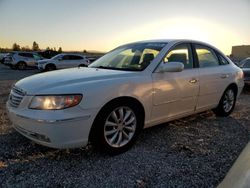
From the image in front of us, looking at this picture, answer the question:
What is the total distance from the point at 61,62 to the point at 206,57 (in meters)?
15.7

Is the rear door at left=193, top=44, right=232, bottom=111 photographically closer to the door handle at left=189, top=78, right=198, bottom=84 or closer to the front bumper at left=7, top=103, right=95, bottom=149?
the door handle at left=189, top=78, right=198, bottom=84

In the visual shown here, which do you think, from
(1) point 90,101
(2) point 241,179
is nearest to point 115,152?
(1) point 90,101

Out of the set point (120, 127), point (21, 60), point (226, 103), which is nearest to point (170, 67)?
point (120, 127)

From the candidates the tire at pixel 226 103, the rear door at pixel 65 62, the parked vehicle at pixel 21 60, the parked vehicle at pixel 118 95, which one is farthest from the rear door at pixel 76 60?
the tire at pixel 226 103

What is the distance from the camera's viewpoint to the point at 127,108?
3.60 m

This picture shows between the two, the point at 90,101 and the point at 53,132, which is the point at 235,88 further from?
the point at 53,132

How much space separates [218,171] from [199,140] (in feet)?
3.58

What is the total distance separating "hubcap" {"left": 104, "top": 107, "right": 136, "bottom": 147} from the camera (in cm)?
347

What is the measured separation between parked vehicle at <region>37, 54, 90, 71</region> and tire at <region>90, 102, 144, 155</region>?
50.3ft

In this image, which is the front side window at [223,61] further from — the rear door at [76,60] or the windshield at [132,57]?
the rear door at [76,60]

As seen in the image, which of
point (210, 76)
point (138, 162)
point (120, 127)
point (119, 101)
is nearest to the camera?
point (138, 162)

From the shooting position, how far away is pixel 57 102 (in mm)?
3061

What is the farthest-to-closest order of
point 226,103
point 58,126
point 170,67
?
point 226,103 < point 170,67 < point 58,126

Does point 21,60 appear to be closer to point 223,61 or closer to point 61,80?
point 223,61
